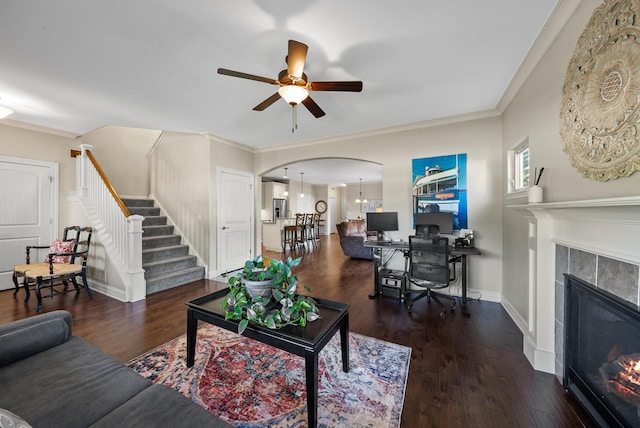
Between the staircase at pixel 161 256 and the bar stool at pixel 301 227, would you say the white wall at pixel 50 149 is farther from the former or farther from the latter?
the bar stool at pixel 301 227

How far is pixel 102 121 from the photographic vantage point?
362 cm

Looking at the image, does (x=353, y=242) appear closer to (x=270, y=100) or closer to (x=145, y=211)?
(x=270, y=100)

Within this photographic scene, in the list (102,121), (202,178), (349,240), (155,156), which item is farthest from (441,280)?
(155,156)

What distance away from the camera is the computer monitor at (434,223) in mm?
3172

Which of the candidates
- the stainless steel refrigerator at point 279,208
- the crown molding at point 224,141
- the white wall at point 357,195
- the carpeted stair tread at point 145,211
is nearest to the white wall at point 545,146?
the crown molding at point 224,141

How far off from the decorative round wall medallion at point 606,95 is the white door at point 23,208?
6.67m

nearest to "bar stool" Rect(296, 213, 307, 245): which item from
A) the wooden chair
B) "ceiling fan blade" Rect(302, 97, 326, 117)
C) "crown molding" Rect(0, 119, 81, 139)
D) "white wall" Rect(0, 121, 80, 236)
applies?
the wooden chair

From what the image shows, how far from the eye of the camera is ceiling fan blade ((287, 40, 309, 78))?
165 centimetres

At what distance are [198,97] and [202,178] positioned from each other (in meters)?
1.83

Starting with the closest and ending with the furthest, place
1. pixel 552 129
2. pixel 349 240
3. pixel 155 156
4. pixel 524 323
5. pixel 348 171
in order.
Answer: pixel 552 129 → pixel 524 323 → pixel 155 156 → pixel 349 240 → pixel 348 171

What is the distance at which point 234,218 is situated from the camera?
15.9 feet

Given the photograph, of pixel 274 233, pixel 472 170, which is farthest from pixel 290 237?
pixel 472 170

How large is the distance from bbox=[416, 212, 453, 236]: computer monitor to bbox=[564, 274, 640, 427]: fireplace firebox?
1544 mm

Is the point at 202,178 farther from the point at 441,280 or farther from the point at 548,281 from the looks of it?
the point at 548,281
